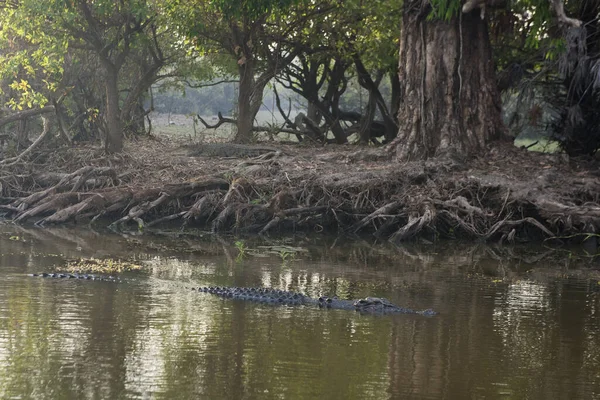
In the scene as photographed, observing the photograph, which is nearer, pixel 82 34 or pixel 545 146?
pixel 545 146

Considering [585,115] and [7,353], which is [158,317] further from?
[585,115]

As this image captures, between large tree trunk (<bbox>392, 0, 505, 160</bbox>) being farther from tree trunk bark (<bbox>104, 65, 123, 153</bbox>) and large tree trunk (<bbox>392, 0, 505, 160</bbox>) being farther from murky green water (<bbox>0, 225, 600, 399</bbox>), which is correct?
tree trunk bark (<bbox>104, 65, 123, 153</bbox>)

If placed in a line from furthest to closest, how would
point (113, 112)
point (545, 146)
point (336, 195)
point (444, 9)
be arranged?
point (113, 112) < point (545, 146) < point (336, 195) < point (444, 9)

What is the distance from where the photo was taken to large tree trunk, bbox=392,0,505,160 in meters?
14.9

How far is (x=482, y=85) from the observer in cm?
1504

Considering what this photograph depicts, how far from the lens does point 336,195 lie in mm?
14516

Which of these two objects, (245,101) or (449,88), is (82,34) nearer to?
(245,101)

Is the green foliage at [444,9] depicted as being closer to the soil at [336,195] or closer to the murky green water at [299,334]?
the soil at [336,195]

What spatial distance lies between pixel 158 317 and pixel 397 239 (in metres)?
6.79

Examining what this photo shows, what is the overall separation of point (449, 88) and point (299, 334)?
8.60 meters

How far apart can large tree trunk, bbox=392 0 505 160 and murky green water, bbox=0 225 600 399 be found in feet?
12.5

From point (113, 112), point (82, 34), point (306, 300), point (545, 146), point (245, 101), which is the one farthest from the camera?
point (245, 101)

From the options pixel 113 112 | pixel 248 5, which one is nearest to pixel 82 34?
pixel 113 112

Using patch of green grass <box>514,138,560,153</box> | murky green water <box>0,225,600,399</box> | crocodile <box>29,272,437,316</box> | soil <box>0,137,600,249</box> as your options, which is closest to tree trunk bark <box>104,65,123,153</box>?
soil <box>0,137,600,249</box>
